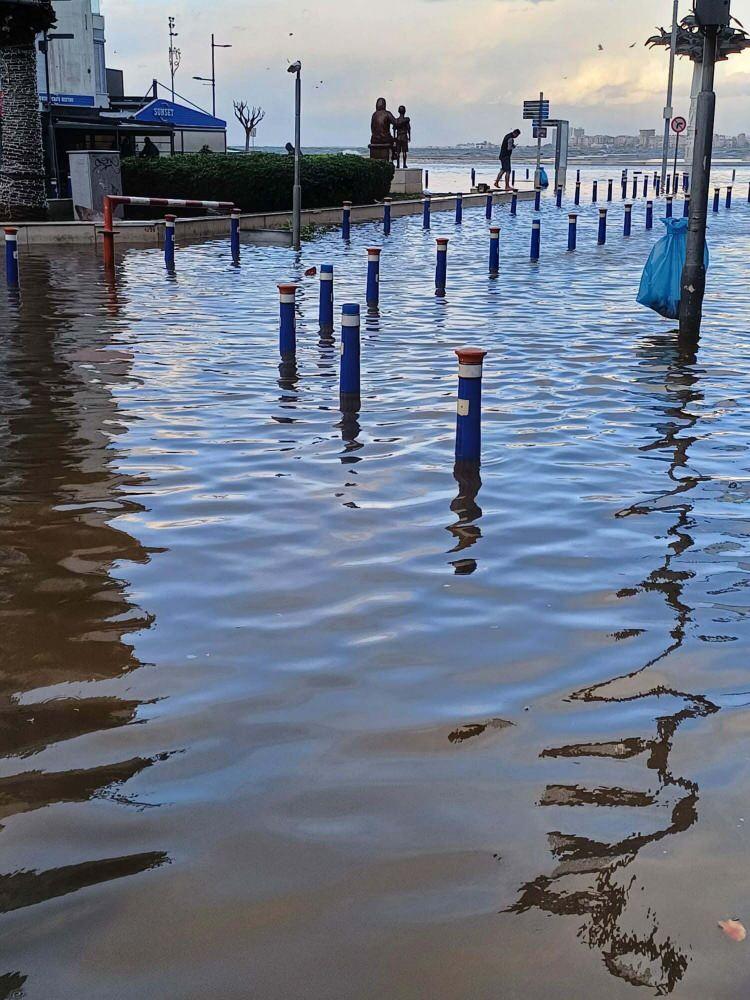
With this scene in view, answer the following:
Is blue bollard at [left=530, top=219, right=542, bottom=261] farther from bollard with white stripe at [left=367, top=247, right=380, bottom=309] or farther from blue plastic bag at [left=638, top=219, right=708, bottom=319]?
blue plastic bag at [left=638, top=219, right=708, bottom=319]

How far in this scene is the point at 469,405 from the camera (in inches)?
321

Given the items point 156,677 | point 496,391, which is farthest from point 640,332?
point 156,677

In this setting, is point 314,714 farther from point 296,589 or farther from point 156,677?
point 296,589

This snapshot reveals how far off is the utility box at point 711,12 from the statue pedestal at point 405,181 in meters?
33.5

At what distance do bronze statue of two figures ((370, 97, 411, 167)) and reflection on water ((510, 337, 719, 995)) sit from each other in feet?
138

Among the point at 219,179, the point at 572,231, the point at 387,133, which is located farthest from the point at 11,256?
the point at 387,133

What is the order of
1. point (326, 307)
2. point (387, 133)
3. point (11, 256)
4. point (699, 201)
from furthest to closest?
point (387, 133) < point (11, 256) < point (326, 307) < point (699, 201)

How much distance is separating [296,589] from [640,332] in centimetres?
1026

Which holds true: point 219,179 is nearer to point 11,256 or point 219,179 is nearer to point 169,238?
point 169,238

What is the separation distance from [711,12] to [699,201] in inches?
79.0

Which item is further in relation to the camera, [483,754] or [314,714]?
[314,714]

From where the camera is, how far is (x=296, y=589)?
5.97 meters

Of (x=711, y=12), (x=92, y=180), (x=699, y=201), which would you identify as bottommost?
(x=699, y=201)

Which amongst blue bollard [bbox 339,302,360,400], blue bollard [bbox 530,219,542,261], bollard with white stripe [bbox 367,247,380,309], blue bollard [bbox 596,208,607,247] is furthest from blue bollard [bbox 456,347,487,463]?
blue bollard [bbox 596,208,607,247]
